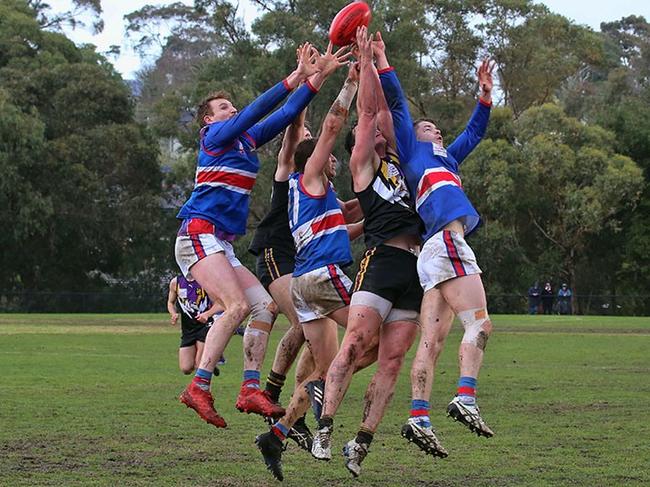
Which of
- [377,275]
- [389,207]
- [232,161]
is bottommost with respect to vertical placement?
[377,275]

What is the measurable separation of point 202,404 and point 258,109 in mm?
2430

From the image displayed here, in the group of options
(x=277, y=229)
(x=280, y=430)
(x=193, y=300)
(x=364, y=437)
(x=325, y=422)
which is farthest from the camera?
(x=193, y=300)

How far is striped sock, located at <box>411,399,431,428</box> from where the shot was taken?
8.86 metres

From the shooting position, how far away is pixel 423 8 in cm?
6556

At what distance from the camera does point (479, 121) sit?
10.6 m

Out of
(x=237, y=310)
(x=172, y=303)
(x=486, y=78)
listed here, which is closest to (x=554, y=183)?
(x=172, y=303)

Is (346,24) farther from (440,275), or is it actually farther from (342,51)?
(440,275)

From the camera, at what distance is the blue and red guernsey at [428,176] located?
366 inches

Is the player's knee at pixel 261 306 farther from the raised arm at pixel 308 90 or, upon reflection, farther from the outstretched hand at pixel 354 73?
the outstretched hand at pixel 354 73

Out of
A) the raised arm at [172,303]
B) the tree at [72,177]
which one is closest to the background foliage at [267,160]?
the tree at [72,177]

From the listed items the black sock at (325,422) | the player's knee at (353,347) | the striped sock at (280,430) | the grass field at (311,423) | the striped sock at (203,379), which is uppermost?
the player's knee at (353,347)

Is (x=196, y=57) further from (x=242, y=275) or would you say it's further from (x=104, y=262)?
(x=242, y=275)

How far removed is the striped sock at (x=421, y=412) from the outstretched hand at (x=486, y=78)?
9.04 feet

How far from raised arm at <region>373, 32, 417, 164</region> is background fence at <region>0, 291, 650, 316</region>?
48476mm
